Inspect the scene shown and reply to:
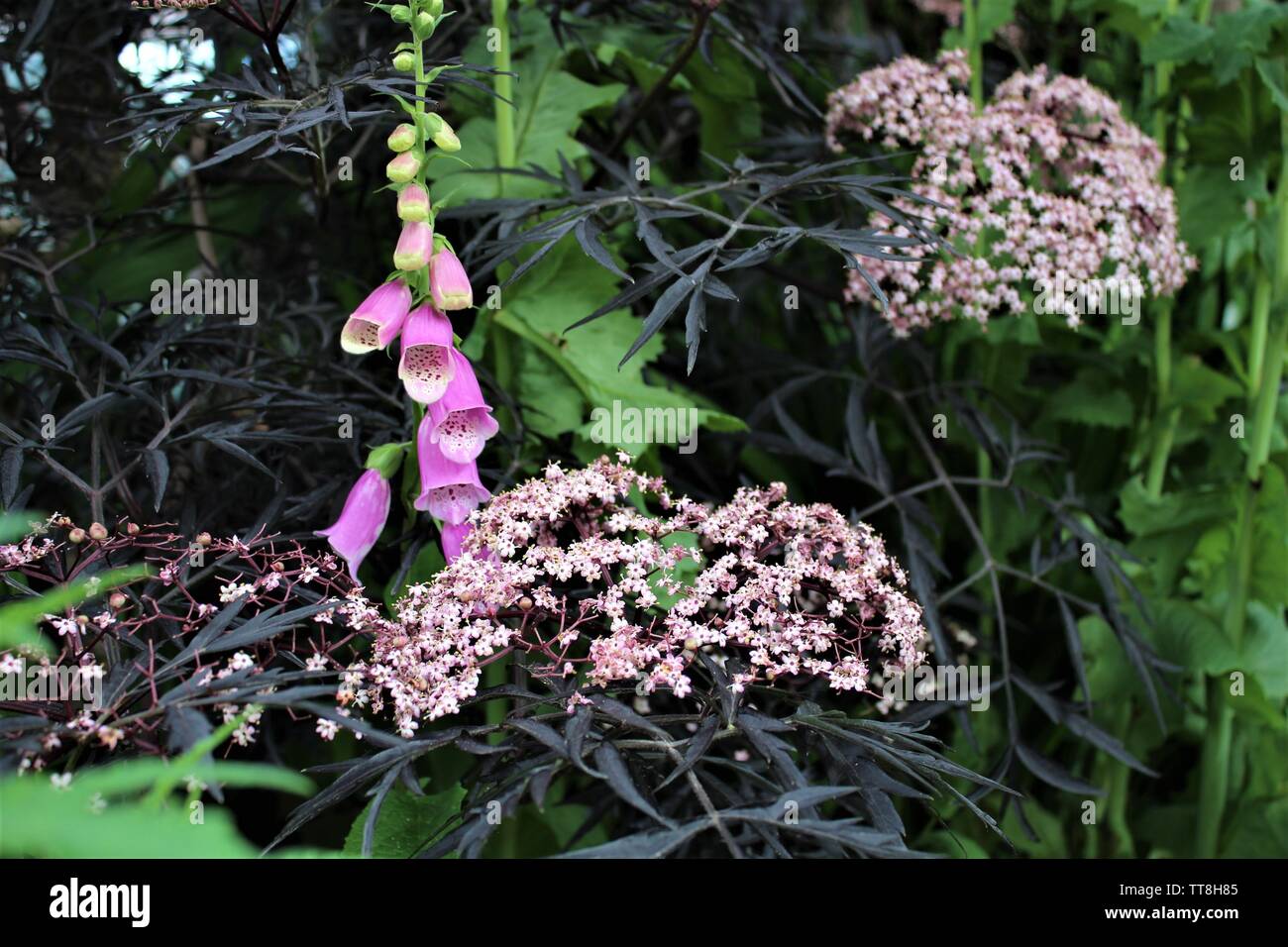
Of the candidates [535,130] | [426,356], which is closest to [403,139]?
[426,356]

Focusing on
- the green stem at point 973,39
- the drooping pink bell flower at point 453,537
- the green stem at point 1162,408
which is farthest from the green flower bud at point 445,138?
the green stem at point 1162,408

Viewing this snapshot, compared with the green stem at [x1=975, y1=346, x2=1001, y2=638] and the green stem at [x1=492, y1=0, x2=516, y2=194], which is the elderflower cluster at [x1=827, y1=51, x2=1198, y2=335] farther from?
the green stem at [x1=492, y1=0, x2=516, y2=194]


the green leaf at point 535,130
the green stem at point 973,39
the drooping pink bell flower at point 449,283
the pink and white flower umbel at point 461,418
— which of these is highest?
the green stem at point 973,39

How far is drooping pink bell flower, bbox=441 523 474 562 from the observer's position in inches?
26.7

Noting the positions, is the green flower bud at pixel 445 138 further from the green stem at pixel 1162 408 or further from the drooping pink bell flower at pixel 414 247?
the green stem at pixel 1162 408

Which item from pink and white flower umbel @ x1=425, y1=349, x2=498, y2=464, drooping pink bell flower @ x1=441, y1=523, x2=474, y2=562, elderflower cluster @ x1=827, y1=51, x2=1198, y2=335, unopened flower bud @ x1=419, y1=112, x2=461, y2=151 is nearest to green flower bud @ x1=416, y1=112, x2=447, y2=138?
unopened flower bud @ x1=419, y1=112, x2=461, y2=151

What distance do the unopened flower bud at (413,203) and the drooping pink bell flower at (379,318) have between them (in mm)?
50

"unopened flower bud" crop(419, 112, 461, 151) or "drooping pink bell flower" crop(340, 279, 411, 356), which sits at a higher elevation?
"unopened flower bud" crop(419, 112, 461, 151)

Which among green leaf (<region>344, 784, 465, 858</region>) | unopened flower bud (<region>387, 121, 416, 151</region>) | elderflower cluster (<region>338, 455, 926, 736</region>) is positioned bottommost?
green leaf (<region>344, 784, 465, 858</region>)

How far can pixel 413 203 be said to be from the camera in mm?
604

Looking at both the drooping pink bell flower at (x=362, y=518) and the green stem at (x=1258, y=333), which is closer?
the drooping pink bell flower at (x=362, y=518)

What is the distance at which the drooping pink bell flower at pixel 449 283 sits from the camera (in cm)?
62

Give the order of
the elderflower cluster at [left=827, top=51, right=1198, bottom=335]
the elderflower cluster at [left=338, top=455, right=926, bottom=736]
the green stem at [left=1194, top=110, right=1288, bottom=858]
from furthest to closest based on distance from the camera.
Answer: the green stem at [left=1194, top=110, right=1288, bottom=858]
the elderflower cluster at [left=827, top=51, right=1198, bottom=335]
the elderflower cluster at [left=338, top=455, right=926, bottom=736]

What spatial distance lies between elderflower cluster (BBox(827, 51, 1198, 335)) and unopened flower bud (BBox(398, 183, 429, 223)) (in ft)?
1.16
